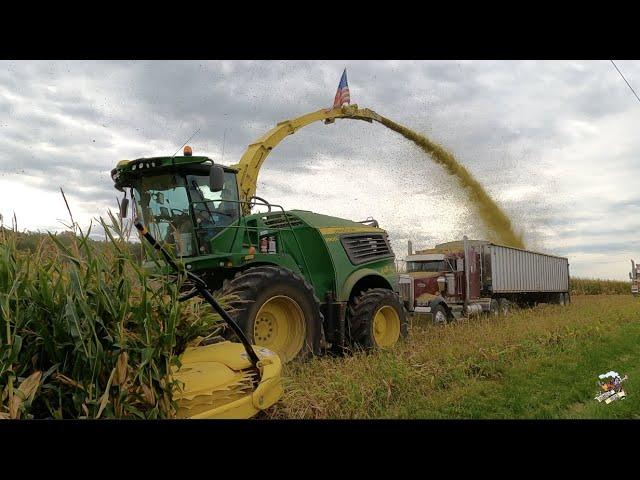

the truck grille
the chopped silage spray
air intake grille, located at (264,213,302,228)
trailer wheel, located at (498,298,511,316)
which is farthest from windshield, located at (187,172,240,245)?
trailer wheel, located at (498,298,511,316)

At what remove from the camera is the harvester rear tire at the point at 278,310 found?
Answer: 427cm

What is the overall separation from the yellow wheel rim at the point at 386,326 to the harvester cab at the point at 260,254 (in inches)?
0.8

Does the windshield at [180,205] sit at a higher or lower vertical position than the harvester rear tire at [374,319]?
higher

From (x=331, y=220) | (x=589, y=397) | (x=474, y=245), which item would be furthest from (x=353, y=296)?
(x=474, y=245)

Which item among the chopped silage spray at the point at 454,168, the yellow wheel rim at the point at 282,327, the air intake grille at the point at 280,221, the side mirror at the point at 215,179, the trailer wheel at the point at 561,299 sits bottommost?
the trailer wheel at the point at 561,299

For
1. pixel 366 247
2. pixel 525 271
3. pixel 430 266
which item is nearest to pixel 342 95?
pixel 366 247

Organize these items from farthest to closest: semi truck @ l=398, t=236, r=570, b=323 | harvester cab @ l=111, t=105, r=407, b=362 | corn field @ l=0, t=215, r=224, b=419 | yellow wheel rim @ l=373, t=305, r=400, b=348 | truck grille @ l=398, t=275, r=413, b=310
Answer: semi truck @ l=398, t=236, r=570, b=323, truck grille @ l=398, t=275, r=413, b=310, yellow wheel rim @ l=373, t=305, r=400, b=348, harvester cab @ l=111, t=105, r=407, b=362, corn field @ l=0, t=215, r=224, b=419

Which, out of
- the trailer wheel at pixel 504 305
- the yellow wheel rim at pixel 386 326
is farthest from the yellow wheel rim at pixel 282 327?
the trailer wheel at pixel 504 305

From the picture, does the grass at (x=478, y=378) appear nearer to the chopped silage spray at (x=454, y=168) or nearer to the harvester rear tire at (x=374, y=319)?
the harvester rear tire at (x=374, y=319)

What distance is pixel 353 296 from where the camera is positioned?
20.4 feet

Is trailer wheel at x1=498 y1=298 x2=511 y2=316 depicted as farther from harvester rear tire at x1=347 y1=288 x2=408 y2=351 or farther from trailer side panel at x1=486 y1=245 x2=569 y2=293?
harvester rear tire at x1=347 y1=288 x2=408 y2=351

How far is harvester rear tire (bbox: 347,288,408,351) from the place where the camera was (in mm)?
5793

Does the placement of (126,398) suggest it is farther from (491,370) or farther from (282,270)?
(491,370)

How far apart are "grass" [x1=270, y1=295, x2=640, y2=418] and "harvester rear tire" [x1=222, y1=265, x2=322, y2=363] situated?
24 cm
